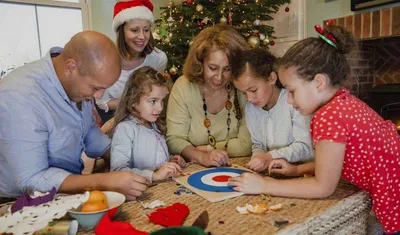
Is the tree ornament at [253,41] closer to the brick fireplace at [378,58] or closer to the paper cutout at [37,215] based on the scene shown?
the brick fireplace at [378,58]

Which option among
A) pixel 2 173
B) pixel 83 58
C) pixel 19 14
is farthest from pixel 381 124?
pixel 19 14

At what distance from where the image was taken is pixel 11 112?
1.02 meters

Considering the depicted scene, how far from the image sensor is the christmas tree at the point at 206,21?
2984 mm

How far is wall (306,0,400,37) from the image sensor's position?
3326 millimetres

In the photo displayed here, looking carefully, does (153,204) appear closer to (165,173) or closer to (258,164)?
(165,173)

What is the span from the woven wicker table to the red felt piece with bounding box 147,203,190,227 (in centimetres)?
1

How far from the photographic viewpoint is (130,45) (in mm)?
2145

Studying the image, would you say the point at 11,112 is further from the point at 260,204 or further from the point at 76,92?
the point at 260,204

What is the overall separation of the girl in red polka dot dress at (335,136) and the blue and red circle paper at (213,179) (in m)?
0.05

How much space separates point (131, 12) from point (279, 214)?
5.78ft

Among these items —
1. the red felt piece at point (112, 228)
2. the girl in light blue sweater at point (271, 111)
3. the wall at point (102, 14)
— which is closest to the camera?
the red felt piece at point (112, 228)

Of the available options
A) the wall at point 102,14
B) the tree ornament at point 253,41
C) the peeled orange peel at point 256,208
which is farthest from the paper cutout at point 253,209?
the wall at point 102,14

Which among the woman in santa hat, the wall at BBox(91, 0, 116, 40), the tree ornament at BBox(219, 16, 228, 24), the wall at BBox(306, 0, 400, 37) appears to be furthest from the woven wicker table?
the wall at BBox(91, 0, 116, 40)

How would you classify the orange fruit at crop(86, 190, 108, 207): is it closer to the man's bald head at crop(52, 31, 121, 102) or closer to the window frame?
the man's bald head at crop(52, 31, 121, 102)
